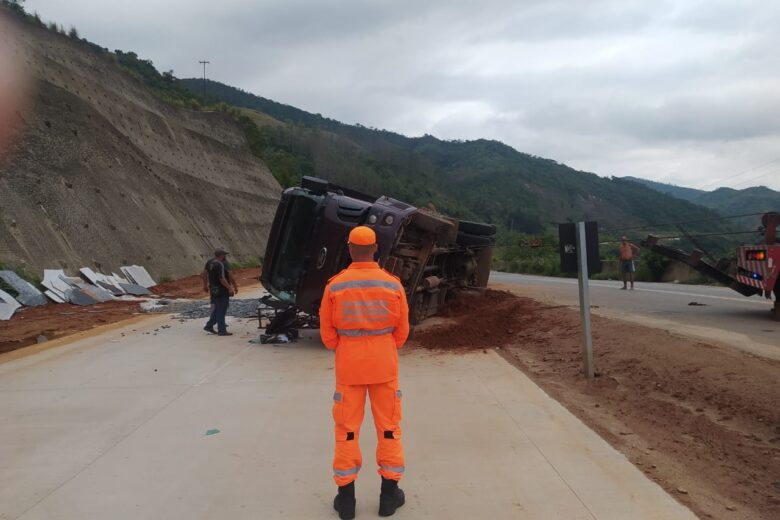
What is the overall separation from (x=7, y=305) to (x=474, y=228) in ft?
35.9

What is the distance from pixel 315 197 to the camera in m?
9.12

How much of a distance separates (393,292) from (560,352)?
5.02 metres

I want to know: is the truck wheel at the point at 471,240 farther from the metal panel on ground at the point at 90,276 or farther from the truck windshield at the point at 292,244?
the metal panel on ground at the point at 90,276

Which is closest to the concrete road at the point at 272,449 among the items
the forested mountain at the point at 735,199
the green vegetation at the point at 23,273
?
the green vegetation at the point at 23,273

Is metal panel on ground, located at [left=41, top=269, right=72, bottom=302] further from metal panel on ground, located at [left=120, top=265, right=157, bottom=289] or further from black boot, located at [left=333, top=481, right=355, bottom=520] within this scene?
black boot, located at [left=333, top=481, right=355, bottom=520]

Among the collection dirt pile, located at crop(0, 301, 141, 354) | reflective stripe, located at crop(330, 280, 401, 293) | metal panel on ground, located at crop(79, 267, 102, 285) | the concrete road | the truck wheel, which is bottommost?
the concrete road

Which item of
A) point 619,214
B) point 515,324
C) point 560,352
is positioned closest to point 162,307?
point 515,324

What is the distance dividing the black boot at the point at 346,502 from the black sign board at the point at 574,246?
409 centimetres

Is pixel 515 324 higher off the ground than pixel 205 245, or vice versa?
pixel 205 245

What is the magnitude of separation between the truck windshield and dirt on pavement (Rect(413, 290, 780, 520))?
219 cm

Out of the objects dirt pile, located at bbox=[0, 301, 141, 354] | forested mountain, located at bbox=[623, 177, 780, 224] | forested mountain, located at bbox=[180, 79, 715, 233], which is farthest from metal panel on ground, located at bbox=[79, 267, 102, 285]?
forested mountain, located at bbox=[623, 177, 780, 224]

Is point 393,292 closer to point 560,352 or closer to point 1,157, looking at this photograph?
point 560,352

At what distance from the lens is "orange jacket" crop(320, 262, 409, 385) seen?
3488 mm

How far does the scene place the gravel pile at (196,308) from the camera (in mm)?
13898
